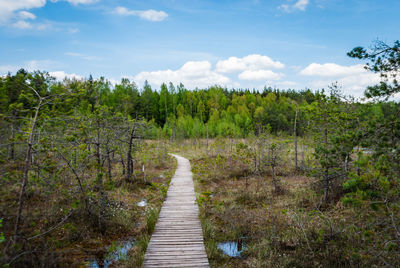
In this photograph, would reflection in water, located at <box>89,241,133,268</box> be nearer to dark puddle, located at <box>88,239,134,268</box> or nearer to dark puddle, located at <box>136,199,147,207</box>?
dark puddle, located at <box>88,239,134,268</box>

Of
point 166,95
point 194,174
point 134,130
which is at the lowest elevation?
point 194,174

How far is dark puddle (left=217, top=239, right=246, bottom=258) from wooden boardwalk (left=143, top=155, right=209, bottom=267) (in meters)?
0.55

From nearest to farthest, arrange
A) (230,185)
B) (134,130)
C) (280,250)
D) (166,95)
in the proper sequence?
(280,250)
(134,130)
(230,185)
(166,95)

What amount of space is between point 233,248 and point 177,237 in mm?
1292

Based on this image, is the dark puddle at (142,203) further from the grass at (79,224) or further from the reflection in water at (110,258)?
the reflection in water at (110,258)

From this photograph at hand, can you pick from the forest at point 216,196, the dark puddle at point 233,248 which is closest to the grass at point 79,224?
the forest at point 216,196

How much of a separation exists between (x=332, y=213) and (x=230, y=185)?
430 centimetres

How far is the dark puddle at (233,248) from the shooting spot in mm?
4968

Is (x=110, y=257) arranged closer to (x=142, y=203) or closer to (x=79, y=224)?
(x=79, y=224)

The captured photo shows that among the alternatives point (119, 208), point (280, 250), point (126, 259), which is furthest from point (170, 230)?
point (280, 250)

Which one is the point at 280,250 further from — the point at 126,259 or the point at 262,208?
the point at 126,259

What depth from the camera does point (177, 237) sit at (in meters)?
5.30

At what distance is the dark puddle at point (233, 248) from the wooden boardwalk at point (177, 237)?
550mm

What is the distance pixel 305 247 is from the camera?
4629 mm
